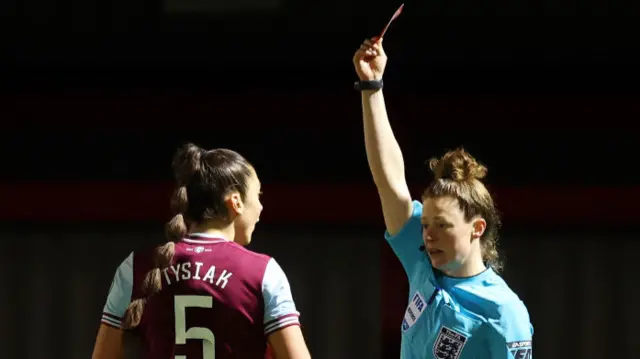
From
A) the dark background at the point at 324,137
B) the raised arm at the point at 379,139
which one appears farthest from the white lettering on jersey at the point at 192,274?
the dark background at the point at 324,137

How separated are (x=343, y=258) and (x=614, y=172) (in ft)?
4.31


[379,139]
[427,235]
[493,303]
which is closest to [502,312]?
[493,303]

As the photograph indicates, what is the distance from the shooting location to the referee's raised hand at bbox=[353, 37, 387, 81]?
2617mm

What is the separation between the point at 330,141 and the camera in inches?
208

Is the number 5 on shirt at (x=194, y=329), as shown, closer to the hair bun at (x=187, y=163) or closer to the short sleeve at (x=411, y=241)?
the hair bun at (x=187, y=163)

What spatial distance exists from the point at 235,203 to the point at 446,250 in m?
0.53

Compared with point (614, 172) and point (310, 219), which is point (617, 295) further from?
point (310, 219)

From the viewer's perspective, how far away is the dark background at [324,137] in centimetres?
519

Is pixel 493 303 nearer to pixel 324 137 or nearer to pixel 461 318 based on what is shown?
pixel 461 318

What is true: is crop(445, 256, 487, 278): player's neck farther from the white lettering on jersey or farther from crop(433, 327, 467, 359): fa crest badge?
the white lettering on jersey

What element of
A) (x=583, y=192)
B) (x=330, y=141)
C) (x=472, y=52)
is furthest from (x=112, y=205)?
(x=583, y=192)

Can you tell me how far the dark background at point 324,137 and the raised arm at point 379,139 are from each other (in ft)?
8.25

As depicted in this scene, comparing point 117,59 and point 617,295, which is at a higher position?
point 117,59

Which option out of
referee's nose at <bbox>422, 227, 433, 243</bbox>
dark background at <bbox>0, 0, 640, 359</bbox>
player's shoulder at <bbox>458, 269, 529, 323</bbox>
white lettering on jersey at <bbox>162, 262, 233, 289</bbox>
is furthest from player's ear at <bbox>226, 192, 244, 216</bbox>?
dark background at <bbox>0, 0, 640, 359</bbox>
